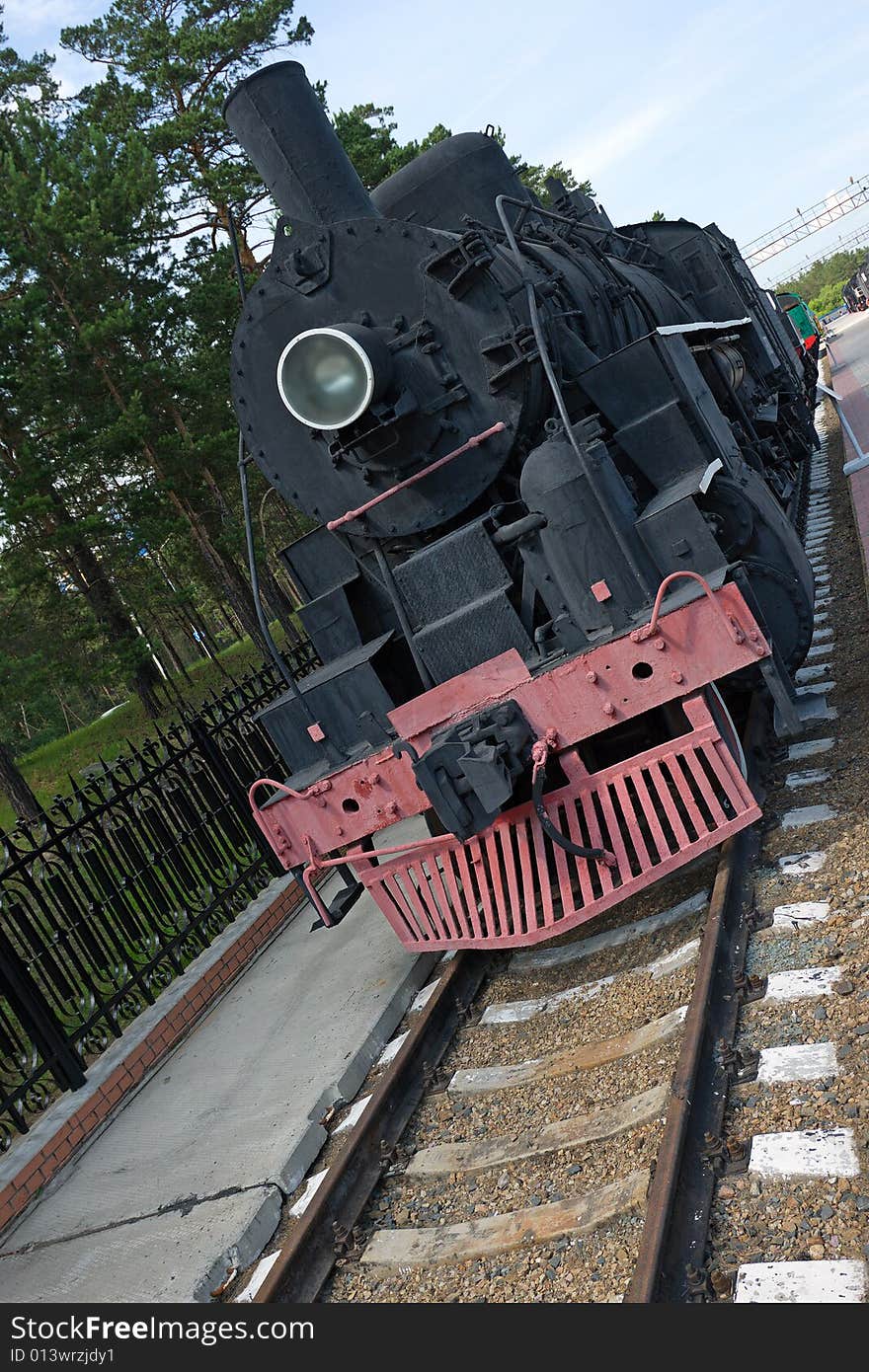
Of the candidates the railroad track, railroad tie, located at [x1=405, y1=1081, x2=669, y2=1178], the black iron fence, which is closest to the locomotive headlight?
the railroad track

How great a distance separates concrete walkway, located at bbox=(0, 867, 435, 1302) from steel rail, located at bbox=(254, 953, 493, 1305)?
0.38 metres

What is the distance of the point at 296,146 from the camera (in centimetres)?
550

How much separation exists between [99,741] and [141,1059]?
18893mm

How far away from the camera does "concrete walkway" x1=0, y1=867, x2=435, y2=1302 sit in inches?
159

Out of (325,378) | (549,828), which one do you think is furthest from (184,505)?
(549,828)

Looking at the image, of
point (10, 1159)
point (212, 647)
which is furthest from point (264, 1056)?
point (212, 647)

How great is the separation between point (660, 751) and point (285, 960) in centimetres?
327

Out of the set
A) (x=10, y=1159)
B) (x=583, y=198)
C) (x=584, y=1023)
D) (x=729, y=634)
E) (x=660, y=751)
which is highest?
(x=583, y=198)

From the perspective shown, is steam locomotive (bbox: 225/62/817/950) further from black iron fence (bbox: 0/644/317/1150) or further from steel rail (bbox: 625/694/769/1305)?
black iron fence (bbox: 0/644/317/1150)

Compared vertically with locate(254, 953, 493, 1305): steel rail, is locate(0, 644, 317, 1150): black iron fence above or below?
above

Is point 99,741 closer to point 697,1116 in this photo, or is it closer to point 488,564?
point 488,564

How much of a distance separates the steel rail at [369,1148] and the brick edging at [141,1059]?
201cm

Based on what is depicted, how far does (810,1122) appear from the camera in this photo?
9.92 feet
